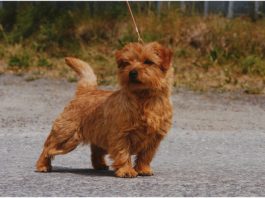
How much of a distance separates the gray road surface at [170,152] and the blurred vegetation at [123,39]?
4.47 feet

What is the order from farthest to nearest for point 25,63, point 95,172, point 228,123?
point 25,63
point 228,123
point 95,172

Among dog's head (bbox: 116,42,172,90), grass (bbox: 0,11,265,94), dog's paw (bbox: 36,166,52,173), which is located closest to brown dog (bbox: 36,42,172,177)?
dog's head (bbox: 116,42,172,90)

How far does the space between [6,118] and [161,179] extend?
6.09 meters

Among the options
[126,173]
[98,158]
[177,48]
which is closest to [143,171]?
[126,173]

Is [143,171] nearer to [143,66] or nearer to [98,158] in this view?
[98,158]

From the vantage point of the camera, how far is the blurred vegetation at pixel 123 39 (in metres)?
17.5

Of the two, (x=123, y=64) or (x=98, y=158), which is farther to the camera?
(x=98, y=158)

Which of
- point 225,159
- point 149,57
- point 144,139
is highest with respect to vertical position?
point 149,57

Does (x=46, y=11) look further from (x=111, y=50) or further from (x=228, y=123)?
(x=228, y=123)

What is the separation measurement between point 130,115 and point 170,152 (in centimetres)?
270

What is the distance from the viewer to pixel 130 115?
7.22 m

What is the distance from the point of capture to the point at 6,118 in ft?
42.4

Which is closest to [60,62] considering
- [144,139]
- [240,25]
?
[240,25]

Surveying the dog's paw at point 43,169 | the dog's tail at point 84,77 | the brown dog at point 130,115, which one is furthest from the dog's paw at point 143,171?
the dog's tail at point 84,77
